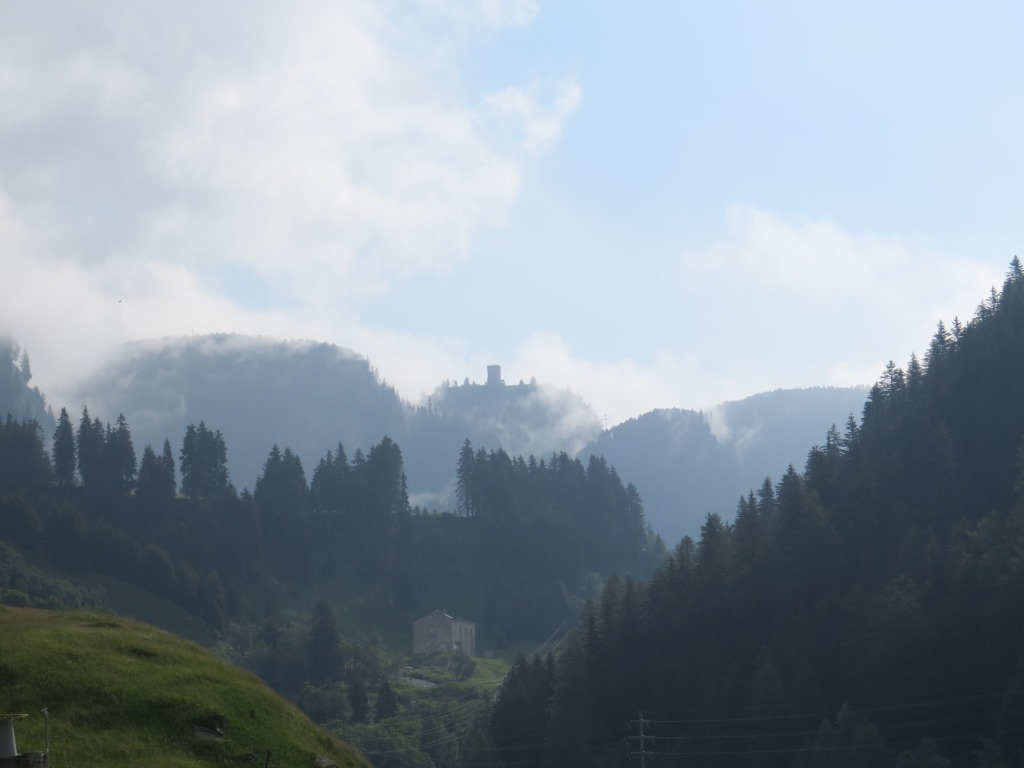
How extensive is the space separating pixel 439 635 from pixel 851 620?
7884 centimetres

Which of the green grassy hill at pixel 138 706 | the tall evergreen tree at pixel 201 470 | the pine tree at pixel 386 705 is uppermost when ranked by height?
the tall evergreen tree at pixel 201 470

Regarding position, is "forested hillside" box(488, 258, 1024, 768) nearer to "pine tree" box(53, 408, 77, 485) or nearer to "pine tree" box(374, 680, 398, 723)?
"pine tree" box(374, 680, 398, 723)

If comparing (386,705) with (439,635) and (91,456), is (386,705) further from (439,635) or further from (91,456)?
(91,456)

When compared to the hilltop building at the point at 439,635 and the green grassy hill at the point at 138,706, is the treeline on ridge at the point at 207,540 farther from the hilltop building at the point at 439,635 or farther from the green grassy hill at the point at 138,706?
the green grassy hill at the point at 138,706

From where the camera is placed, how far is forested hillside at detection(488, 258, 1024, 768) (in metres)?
92.7

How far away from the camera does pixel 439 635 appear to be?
573 feet

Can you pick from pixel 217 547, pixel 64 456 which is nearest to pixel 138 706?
pixel 217 547

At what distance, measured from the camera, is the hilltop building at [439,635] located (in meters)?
173

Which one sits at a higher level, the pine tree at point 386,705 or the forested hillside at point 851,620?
the forested hillside at point 851,620

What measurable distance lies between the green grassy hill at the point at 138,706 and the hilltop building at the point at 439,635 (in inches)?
4429

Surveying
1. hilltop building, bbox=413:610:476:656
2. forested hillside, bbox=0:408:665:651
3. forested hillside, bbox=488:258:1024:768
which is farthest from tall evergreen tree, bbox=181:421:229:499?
forested hillside, bbox=488:258:1024:768

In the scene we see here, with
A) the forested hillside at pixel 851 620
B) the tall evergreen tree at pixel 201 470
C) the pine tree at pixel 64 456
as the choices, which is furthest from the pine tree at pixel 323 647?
the pine tree at pixel 64 456

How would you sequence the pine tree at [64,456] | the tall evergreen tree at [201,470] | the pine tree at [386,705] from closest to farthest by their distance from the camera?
the pine tree at [386,705] → the pine tree at [64,456] → the tall evergreen tree at [201,470]

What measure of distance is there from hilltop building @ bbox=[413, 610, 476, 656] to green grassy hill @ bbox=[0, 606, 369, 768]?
112488mm
